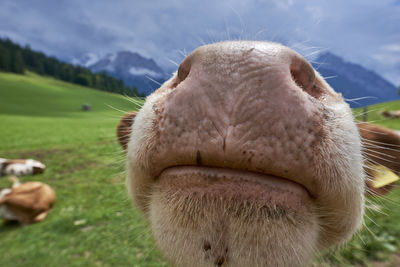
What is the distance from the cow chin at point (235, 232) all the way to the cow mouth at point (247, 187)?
2cm

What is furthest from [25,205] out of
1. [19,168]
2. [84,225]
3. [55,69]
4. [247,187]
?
[55,69]

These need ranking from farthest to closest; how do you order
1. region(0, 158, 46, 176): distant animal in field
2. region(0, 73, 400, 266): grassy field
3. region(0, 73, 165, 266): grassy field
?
region(0, 158, 46, 176): distant animal in field, region(0, 73, 165, 266): grassy field, region(0, 73, 400, 266): grassy field

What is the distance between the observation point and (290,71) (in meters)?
1.13

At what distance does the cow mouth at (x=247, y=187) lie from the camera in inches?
40.3

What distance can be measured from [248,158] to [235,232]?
332mm

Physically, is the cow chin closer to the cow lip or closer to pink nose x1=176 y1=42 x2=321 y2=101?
the cow lip

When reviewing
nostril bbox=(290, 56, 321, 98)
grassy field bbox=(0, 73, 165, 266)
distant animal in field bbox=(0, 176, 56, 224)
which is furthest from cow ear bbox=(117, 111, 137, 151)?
distant animal in field bbox=(0, 176, 56, 224)

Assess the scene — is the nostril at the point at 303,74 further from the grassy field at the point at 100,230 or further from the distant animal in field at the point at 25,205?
the distant animal in field at the point at 25,205

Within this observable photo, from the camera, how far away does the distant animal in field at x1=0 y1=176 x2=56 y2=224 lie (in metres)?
5.27

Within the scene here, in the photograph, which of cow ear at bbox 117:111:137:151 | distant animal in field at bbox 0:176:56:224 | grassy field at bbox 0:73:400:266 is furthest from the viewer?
distant animal in field at bbox 0:176:56:224

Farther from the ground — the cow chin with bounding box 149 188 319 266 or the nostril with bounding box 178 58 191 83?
the nostril with bounding box 178 58 191 83

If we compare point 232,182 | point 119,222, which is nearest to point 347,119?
point 232,182

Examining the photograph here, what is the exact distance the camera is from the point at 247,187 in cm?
103

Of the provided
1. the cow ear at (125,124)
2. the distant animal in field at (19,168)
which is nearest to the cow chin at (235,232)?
the cow ear at (125,124)
